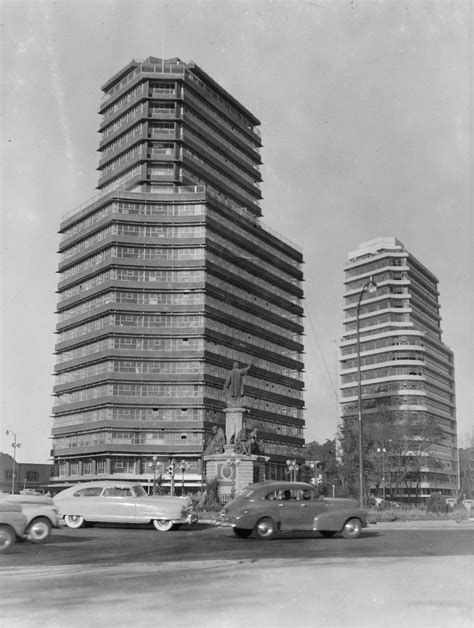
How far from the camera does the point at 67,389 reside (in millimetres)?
93688

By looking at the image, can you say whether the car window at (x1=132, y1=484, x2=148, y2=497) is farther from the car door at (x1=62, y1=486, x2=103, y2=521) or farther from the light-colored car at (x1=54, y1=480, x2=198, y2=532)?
the car door at (x1=62, y1=486, x2=103, y2=521)

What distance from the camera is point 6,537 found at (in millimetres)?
13898

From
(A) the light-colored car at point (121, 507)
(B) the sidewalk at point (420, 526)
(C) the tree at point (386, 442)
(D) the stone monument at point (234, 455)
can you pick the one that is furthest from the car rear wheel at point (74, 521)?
(C) the tree at point (386, 442)

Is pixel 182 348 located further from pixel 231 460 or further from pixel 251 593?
pixel 251 593

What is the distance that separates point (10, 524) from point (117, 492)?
6.46 meters

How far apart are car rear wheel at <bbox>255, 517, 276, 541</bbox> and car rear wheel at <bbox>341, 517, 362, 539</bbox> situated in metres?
1.77

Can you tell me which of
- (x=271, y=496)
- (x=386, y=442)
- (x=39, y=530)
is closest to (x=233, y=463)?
(x=271, y=496)

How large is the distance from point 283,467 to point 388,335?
34.8 meters

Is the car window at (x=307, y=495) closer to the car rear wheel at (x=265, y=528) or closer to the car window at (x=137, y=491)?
the car rear wheel at (x=265, y=528)

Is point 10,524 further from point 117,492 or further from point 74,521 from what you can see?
point 74,521

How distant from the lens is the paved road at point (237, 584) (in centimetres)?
762

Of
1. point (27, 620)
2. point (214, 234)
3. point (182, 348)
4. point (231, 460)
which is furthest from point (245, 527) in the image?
point (214, 234)

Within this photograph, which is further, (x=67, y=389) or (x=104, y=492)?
(x=67, y=389)

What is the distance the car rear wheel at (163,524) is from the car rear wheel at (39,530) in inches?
198
